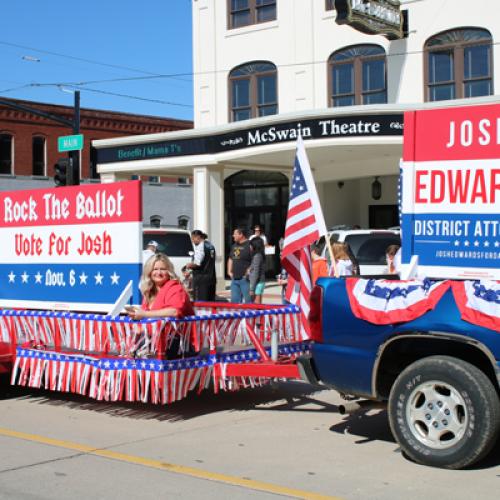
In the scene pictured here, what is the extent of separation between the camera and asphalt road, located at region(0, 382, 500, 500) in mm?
5512

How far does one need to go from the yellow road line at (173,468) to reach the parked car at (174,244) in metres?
11.0

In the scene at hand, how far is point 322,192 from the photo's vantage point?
81.7 feet

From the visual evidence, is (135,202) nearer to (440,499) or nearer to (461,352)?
(461,352)

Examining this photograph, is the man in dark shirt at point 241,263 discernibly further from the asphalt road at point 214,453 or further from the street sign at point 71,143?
the asphalt road at point 214,453

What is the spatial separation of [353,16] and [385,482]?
15.6 metres

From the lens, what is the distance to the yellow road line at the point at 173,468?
5465 mm

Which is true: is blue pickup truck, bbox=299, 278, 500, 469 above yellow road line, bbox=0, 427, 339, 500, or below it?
above

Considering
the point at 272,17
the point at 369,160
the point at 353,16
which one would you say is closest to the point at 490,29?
the point at 353,16

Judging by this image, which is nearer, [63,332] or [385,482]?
[385,482]

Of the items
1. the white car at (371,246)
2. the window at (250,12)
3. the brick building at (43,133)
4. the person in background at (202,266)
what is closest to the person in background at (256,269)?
the person in background at (202,266)

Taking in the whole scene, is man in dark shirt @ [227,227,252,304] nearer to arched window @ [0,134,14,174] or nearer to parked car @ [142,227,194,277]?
parked car @ [142,227,194,277]

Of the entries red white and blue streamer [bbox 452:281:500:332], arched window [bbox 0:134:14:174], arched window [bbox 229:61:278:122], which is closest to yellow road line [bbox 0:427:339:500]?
red white and blue streamer [bbox 452:281:500:332]

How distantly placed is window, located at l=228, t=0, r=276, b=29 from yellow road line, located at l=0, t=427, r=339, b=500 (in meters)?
18.8

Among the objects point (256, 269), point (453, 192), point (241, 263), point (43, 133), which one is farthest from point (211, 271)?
point (43, 133)
